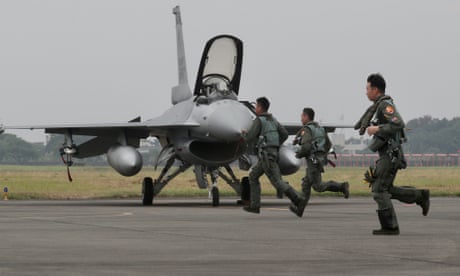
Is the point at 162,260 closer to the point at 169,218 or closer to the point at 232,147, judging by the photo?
the point at 169,218

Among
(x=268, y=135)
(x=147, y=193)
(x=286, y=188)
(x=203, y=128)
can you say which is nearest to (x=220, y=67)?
(x=203, y=128)

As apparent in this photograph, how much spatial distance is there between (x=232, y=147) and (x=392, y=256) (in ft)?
48.4

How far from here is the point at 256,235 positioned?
1243 centimetres

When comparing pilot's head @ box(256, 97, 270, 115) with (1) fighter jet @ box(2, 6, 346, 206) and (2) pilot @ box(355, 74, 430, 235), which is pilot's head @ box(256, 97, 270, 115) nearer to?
(1) fighter jet @ box(2, 6, 346, 206)

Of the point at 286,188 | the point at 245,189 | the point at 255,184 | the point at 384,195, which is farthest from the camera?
the point at 245,189

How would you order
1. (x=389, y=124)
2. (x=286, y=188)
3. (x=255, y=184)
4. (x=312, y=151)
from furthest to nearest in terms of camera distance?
(x=255, y=184), (x=312, y=151), (x=286, y=188), (x=389, y=124)

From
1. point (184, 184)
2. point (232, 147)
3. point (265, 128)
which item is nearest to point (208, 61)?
point (232, 147)

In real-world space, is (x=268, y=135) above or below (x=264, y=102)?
below

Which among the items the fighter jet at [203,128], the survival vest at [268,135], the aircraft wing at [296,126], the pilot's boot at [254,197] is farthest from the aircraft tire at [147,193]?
the survival vest at [268,135]

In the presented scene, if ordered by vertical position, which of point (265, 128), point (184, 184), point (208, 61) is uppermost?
point (208, 61)

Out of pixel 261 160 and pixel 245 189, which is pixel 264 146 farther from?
pixel 245 189

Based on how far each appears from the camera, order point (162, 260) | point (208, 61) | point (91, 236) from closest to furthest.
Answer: point (162, 260)
point (91, 236)
point (208, 61)

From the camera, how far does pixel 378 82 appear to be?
12742 millimetres

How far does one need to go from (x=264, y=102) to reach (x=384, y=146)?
18.0 feet
